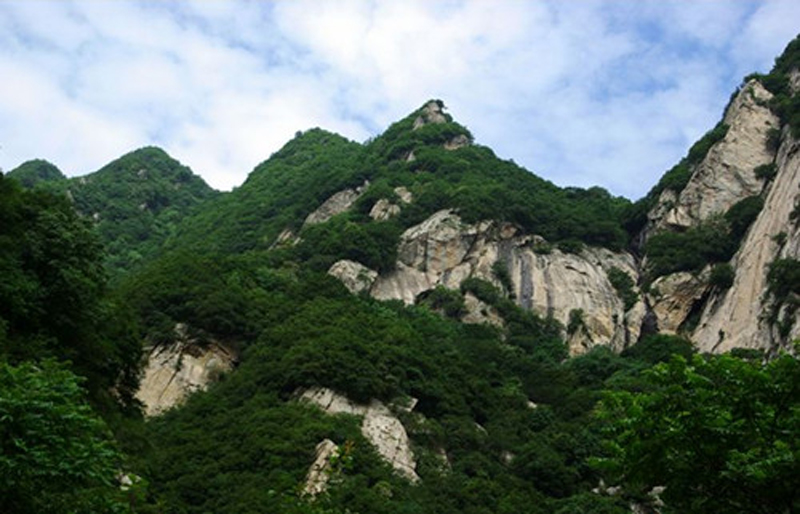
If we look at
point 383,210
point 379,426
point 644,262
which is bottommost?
point 379,426

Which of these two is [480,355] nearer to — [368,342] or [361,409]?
[368,342]

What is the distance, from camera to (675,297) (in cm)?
6319

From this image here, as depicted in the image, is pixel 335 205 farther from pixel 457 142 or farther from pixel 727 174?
pixel 727 174

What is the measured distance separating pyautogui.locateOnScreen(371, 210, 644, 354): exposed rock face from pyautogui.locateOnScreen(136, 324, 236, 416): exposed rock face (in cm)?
1870

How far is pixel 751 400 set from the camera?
1137 centimetres

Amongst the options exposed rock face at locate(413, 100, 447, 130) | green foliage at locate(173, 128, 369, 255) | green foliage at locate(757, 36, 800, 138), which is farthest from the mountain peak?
green foliage at locate(757, 36, 800, 138)

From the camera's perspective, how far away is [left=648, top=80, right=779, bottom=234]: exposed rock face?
68.3m

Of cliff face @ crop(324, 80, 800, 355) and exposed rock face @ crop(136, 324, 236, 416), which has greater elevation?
cliff face @ crop(324, 80, 800, 355)

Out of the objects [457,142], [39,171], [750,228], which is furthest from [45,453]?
[39,171]

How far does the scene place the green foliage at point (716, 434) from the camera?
10.9 m

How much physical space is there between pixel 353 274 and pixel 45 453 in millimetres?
52384

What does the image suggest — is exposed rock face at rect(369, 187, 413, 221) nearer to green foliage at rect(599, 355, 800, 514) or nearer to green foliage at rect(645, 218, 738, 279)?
green foliage at rect(645, 218, 738, 279)

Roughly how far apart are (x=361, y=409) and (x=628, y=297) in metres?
30.5

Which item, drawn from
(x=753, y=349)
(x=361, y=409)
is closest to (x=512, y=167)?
(x=753, y=349)
